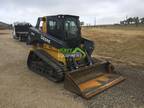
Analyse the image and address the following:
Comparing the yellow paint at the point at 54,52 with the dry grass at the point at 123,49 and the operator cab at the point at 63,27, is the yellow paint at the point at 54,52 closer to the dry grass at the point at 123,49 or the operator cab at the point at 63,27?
the operator cab at the point at 63,27

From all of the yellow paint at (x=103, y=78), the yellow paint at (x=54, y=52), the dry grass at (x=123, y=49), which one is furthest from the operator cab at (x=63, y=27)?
the dry grass at (x=123, y=49)

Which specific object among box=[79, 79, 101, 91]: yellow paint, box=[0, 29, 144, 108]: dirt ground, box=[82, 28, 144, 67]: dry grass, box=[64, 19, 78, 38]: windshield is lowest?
box=[0, 29, 144, 108]: dirt ground

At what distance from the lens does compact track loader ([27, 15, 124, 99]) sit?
6.33m

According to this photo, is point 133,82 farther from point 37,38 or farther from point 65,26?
point 37,38

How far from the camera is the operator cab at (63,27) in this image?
7090 millimetres

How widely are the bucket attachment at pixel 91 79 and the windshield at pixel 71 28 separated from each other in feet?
4.84

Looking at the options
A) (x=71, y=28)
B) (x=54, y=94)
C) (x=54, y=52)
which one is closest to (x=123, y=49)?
(x=71, y=28)

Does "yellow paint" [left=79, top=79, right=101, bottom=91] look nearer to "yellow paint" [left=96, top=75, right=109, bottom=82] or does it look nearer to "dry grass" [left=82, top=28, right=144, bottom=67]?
"yellow paint" [left=96, top=75, right=109, bottom=82]

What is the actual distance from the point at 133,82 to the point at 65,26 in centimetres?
310

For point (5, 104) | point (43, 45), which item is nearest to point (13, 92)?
point (5, 104)

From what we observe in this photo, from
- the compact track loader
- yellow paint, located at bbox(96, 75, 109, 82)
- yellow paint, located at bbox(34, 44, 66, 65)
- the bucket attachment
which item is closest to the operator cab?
the compact track loader

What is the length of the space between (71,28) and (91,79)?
6.84 feet

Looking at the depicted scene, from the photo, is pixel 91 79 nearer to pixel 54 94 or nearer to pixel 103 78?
pixel 103 78

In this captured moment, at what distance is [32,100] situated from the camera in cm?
524
